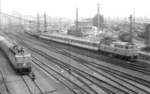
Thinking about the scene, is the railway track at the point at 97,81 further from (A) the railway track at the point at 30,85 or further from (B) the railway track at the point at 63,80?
(A) the railway track at the point at 30,85

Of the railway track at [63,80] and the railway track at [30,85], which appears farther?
the railway track at [63,80]

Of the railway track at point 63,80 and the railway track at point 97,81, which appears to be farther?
the railway track at point 63,80

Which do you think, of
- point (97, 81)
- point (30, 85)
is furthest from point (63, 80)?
point (97, 81)

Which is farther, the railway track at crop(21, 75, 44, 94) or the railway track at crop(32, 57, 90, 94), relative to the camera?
the railway track at crop(32, 57, 90, 94)

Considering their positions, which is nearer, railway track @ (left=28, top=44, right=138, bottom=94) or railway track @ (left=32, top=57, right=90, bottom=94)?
railway track @ (left=28, top=44, right=138, bottom=94)

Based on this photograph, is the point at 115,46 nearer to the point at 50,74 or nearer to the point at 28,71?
the point at 50,74

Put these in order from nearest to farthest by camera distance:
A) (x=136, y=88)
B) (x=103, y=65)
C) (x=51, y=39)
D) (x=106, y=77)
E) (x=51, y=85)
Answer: (x=136, y=88), (x=51, y=85), (x=106, y=77), (x=103, y=65), (x=51, y=39)

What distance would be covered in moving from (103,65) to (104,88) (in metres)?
9.11

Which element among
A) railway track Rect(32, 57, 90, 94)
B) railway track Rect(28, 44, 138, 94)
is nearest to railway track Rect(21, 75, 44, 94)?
railway track Rect(32, 57, 90, 94)

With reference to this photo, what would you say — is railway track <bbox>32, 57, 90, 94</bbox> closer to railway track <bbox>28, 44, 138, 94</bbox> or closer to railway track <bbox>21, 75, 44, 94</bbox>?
railway track <bbox>28, 44, 138, 94</bbox>

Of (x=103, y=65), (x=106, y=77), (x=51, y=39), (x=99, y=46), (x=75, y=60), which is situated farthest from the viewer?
(x=51, y=39)

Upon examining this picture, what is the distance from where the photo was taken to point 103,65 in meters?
26.2

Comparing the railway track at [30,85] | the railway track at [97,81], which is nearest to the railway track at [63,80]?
the railway track at [97,81]

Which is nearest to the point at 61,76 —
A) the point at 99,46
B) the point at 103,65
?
the point at 103,65
